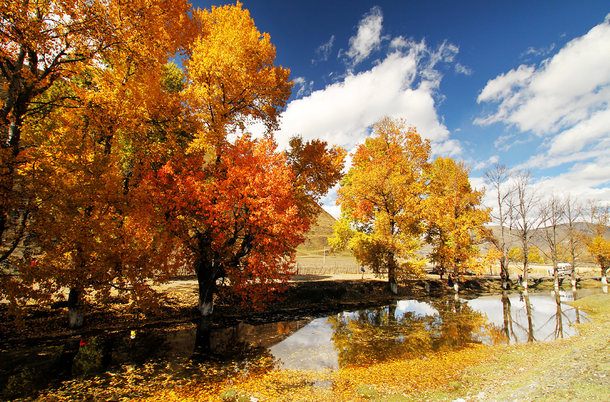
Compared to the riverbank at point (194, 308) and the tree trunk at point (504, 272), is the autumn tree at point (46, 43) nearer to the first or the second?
the riverbank at point (194, 308)

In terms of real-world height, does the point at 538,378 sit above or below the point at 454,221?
below

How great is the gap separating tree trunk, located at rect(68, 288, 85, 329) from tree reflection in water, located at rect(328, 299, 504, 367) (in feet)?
43.7

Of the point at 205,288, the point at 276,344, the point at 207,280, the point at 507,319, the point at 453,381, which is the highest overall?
the point at 207,280

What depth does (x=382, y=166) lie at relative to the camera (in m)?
28.1

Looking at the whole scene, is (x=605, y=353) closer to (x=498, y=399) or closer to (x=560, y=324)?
(x=498, y=399)

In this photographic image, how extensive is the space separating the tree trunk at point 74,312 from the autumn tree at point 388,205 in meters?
21.2

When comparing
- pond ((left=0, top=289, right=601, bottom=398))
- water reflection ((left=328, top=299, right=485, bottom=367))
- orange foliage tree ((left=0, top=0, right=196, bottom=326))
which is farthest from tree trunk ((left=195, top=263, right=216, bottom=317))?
water reflection ((left=328, top=299, right=485, bottom=367))

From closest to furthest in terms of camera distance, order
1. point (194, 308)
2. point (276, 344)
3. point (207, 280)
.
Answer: point (276, 344)
point (207, 280)
point (194, 308)

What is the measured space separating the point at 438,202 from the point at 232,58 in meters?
22.7

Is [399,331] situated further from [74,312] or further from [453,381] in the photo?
[74,312]

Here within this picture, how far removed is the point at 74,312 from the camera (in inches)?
560

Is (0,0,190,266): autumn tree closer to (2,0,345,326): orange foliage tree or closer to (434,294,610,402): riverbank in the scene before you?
Answer: (2,0,345,326): orange foliage tree

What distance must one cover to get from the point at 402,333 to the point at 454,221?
60.0 feet

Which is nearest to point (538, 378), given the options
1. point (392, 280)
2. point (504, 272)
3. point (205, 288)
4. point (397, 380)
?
point (397, 380)
